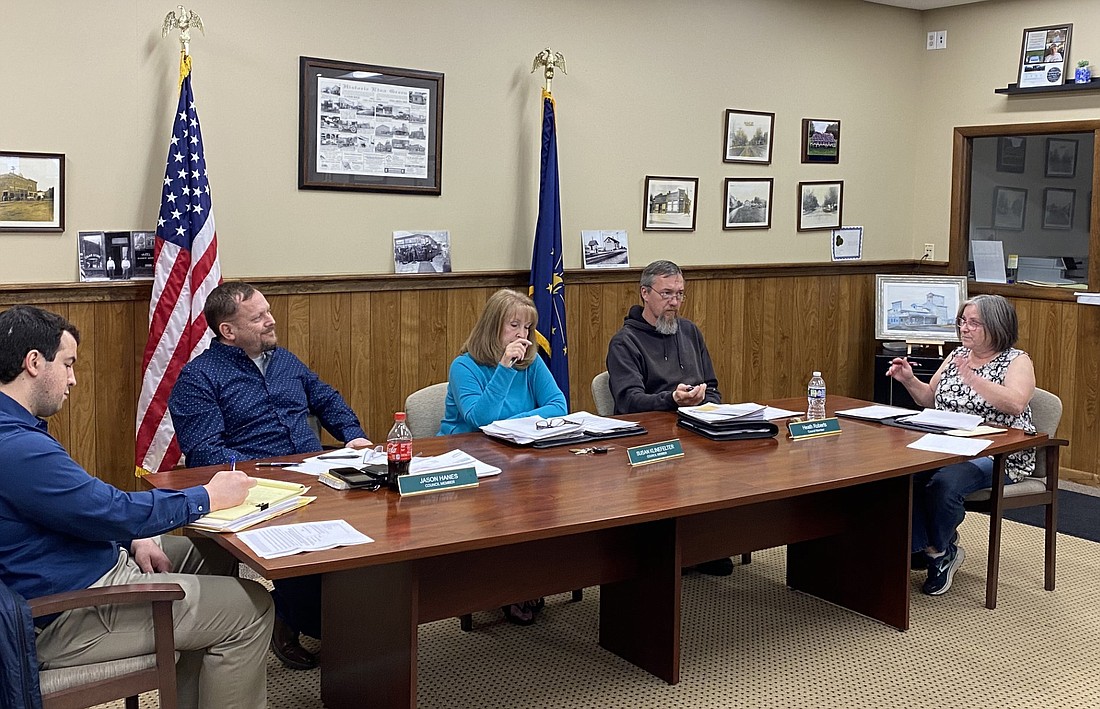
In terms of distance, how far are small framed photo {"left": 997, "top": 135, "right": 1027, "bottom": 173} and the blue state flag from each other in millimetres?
3069

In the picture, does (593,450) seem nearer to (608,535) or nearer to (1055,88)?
(608,535)

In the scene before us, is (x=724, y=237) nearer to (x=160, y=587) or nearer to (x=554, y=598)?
(x=554, y=598)

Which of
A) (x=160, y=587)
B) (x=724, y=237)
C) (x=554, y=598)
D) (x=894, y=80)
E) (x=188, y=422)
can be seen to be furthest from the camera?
(x=894, y=80)

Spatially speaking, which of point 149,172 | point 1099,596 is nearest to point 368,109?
point 149,172

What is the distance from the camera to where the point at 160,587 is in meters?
2.28

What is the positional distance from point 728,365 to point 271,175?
301cm

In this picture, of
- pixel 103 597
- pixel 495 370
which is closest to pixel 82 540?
pixel 103 597

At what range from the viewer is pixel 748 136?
6316mm

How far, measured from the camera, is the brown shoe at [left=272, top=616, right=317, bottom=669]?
3.39 m

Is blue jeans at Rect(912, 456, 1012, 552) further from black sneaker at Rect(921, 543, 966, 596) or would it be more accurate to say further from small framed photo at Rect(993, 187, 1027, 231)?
small framed photo at Rect(993, 187, 1027, 231)

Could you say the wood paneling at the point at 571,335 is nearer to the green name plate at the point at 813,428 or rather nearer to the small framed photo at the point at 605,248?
the small framed photo at the point at 605,248

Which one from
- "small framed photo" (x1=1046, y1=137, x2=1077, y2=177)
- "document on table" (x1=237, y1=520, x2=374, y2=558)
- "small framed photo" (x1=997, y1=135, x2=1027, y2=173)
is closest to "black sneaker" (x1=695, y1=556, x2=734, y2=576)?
"document on table" (x1=237, y1=520, x2=374, y2=558)

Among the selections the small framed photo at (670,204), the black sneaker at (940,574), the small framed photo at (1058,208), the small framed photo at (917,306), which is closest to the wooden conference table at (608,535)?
the black sneaker at (940,574)

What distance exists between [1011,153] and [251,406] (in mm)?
5136
